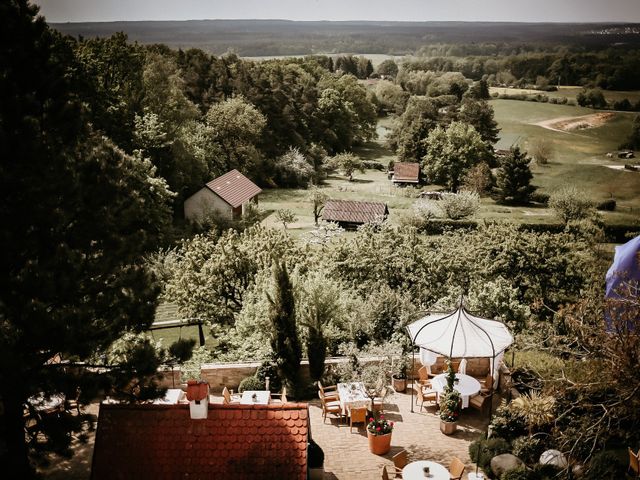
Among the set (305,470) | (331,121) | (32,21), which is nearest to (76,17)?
(32,21)

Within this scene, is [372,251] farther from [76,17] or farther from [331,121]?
[331,121]

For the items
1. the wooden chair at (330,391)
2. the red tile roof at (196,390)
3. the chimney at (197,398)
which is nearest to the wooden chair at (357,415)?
the wooden chair at (330,391)

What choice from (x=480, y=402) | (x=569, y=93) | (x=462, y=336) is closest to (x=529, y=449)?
(x=480, y=402)

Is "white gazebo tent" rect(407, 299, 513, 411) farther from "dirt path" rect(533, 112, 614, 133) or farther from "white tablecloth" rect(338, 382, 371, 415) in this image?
"dirt path" rect(533, 112, 614, 133)

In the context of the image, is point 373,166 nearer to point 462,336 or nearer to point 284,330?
point 284,330

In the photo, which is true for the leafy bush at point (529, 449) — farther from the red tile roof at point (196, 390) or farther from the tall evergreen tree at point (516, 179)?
the tall evergreen tree at point (516, 179)
